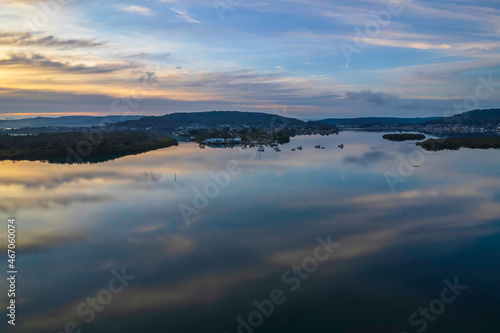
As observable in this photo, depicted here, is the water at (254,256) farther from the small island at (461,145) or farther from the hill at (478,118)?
the hill at (478,118)

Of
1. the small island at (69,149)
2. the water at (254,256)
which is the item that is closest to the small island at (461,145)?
the water at (254,256)

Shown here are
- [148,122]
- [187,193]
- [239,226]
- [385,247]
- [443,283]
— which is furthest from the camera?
[148,122]

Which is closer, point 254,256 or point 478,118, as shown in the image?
point 254,256

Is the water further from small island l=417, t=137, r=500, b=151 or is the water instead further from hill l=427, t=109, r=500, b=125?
hill l=427, t=109, r=500, b=125

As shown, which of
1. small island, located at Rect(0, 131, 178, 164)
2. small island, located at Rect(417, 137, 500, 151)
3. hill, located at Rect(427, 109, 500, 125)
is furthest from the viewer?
hill, located at Rect(427, 109, 500, 125)

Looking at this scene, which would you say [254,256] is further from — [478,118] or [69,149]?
[478,118]

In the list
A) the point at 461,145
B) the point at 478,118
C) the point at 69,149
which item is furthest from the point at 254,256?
the point at 478,118

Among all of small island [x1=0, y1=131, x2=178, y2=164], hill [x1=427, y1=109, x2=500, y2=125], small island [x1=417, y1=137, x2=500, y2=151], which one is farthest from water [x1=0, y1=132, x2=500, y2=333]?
hill [x1=427, y1=109, x2=500, y2=125]

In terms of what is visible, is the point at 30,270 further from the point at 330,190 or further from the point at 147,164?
the point at 147,164

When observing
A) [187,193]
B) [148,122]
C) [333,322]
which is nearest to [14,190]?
[187,193]
